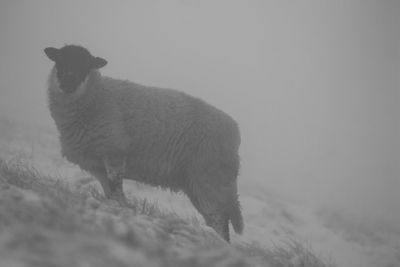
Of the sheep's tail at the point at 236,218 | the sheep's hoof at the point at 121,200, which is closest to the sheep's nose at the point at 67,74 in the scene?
the sheep's hoof at the point at 121,200

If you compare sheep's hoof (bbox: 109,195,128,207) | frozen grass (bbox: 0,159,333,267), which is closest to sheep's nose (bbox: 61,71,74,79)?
sheep's hoof (bbox: 109,195,128,207)

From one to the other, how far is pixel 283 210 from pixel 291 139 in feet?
173

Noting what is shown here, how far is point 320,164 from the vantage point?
4884 centimetres

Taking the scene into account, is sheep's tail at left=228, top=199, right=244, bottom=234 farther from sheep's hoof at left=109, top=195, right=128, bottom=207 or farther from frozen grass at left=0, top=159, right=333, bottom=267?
frozen grass at left=0, top=159, right=333, bottom=267

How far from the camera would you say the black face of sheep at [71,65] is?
5.89 metres

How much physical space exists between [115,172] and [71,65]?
5.64ft

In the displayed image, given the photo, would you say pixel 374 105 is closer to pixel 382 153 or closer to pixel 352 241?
pixel 382 153

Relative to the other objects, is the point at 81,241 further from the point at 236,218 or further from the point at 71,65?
the point at 236,218

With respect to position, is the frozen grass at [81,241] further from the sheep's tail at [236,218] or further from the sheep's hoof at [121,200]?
the sheep's tail at [236,218]

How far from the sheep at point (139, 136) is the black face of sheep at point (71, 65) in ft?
0.05

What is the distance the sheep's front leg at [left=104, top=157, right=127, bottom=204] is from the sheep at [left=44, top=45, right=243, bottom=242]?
0.04 feet

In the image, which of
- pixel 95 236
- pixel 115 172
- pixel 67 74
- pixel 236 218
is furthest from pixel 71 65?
pixel 95 236

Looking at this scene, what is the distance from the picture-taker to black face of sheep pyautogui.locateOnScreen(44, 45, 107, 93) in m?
5.89

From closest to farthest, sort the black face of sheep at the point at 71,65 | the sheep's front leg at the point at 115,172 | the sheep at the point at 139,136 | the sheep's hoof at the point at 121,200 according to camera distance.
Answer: the sheep's hoof at the point at 121,200 → the sheep's front leg at the point at 115,172 → the sheep at the point at 139,136 → the black face of sheep at the point at 71,65
